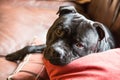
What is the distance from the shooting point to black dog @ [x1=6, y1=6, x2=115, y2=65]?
3.53 ft

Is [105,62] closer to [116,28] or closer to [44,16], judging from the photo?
[116,28]

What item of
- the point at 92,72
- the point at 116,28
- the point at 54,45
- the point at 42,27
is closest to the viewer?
the point at 92,72

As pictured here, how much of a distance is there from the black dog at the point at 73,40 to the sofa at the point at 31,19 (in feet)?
0.52

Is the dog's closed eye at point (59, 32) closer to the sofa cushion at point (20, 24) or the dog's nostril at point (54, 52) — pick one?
the dog's nostril at point (54, 52)

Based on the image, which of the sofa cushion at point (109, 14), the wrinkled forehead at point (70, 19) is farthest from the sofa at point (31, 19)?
the wrinkled forehead at point (70, 19)

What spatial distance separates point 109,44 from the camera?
1.32m

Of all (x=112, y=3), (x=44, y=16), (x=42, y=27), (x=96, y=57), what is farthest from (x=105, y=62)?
(x=44, y=16)

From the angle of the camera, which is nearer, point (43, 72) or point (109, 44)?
point (43, 72)

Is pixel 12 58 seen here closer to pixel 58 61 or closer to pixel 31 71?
pixel 31 71

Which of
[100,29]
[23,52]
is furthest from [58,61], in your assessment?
[23,52]

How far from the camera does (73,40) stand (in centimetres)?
115

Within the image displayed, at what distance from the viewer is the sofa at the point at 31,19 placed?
1494 millimetres

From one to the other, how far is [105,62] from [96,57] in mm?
47

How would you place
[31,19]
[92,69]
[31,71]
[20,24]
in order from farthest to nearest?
1. [31,19]
2. [20,24]
3. [31,71]
4. [92,69]
